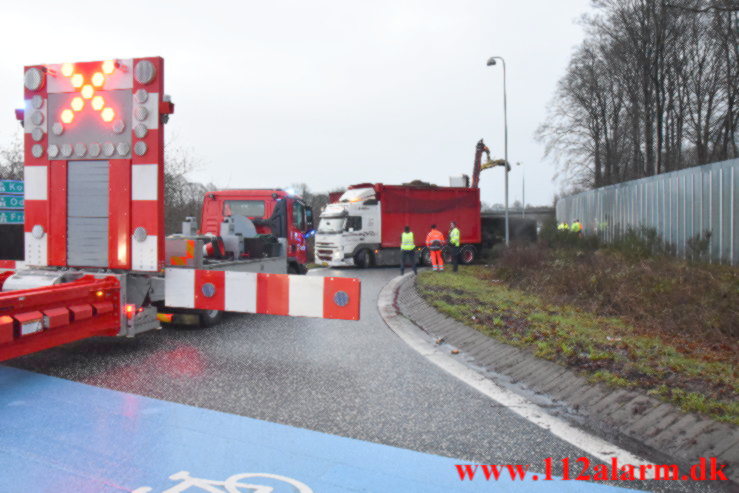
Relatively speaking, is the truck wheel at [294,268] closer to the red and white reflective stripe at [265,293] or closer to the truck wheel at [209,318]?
the truck wheel at [209,318]

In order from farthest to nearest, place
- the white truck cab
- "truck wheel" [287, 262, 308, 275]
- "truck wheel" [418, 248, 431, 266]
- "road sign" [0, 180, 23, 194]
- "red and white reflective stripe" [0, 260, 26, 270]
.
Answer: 1. "truck wheel" [418, 248, 431, 266]
2. the white truck cab
3. "road sign" [0, 180, 23, 194]
4. "truck wheel" [287, 262, 308, 275]
5. "red and white reflective stripe" [0, 260, 26, 270]

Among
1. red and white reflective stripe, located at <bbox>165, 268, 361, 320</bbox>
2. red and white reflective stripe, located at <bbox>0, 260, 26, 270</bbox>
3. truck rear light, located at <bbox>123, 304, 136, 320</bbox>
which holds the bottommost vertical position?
truck rear light, located at <bbox>123, 304, 136, 320</bbox>

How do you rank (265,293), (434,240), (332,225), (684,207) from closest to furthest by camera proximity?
1. (265,293)
2. (684,207)
3. (434,240)
4. (332,225)

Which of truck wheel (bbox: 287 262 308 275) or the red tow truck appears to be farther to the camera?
the red tow truck

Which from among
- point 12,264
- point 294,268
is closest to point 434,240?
point 294,268

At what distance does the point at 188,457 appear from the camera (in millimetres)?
3740

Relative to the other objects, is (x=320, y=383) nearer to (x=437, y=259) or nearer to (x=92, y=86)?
(x=92, y=86)

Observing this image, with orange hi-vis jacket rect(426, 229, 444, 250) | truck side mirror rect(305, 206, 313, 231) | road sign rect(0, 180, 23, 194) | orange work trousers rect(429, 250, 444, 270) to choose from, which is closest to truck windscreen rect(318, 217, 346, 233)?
orange work trousers rect(429, 250, 444, 270)

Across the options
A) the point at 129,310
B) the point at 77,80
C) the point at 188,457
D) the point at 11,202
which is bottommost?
the point at 188,457

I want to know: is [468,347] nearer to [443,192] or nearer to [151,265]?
[151,265]

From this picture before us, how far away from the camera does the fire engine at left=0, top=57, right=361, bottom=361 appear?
19.4ft

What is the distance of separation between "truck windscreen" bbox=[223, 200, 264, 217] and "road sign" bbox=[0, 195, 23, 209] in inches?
189

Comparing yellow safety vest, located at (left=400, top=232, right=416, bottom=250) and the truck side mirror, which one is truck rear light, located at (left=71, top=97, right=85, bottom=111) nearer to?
the truck side mirror

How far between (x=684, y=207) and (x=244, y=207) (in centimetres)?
1264
